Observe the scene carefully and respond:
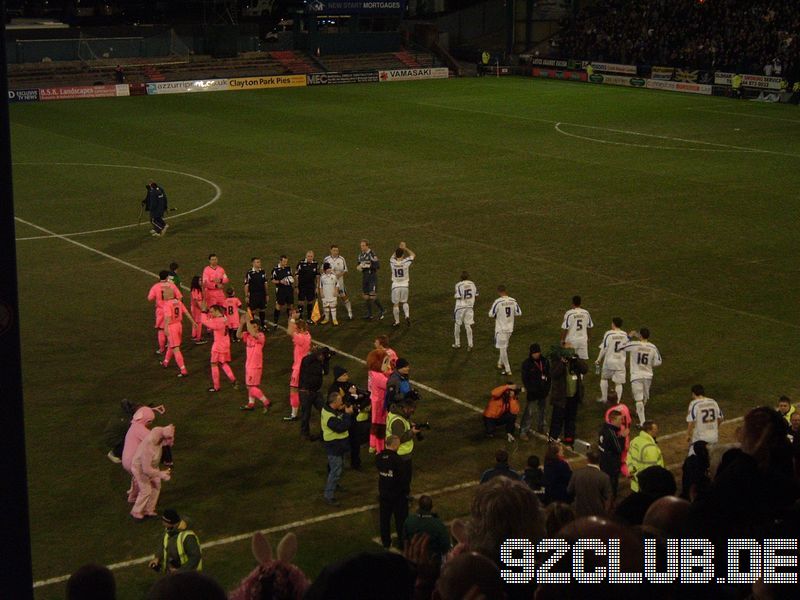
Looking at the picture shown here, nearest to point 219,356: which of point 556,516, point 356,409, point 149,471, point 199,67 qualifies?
point 356,409

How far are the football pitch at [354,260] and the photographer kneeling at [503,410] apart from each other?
12.8 inches

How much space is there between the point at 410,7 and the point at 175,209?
59272 millimetres

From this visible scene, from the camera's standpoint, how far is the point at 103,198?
35812 millimetres

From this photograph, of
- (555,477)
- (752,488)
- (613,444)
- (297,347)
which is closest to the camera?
(752,488)

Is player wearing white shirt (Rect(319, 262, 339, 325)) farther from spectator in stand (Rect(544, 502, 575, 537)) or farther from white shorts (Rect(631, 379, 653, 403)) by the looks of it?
spectator in stand (Rect(544, 502, 575, 537))

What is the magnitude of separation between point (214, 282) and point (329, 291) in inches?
95.1

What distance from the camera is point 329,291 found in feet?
73.5

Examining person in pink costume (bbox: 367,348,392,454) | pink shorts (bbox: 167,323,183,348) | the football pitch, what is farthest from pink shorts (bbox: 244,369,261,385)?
pink shorts (bbox: 167,323,183,348)

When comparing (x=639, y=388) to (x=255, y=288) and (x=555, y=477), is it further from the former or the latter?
(x=255, y=288)

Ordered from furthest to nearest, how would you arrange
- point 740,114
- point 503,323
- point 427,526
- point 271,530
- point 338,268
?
1. point 740,114
2. point 338,268
3. point 503,323
4. point 271,530
5. point 427,526

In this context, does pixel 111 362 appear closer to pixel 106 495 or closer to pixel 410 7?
pixel 106 495

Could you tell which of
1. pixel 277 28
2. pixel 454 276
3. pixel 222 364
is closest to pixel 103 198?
pixel 454 276

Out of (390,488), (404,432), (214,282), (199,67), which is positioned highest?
(199,67)

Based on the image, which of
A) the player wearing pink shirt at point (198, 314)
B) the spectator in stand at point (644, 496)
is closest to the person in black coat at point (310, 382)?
the player wearing pink shirt at point (198, 314)
